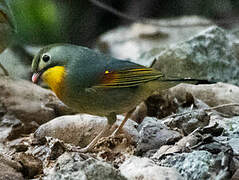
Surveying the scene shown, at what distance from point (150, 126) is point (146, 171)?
0.54 m

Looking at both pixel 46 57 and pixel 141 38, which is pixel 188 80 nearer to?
pixel 46 57

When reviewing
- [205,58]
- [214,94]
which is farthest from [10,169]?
[205,58]

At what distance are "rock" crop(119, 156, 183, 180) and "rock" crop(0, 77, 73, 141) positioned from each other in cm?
104

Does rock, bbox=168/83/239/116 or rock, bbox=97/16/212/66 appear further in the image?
rock, bbox=97/16/212/66

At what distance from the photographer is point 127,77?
204cm

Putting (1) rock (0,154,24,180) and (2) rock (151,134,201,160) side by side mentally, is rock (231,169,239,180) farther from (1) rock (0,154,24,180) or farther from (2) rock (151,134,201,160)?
(1) rock (0,154,24,180)

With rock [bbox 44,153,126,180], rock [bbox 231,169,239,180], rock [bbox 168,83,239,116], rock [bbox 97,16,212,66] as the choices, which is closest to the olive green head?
rock [bbox 44,153,126,180]

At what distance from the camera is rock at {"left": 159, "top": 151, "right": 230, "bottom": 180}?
172 centimetres

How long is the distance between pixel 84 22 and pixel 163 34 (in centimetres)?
116

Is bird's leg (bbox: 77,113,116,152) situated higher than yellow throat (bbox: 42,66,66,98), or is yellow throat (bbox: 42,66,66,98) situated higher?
yellow throat (bbox: 42,66,66,98)

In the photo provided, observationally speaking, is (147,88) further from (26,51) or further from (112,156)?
(26,51)

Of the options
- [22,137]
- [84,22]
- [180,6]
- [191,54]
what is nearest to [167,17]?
[180,6]

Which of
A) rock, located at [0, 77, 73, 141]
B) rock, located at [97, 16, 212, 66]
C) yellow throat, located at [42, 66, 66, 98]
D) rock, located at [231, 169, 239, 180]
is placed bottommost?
rock, located at [0, 77, 73, 141]

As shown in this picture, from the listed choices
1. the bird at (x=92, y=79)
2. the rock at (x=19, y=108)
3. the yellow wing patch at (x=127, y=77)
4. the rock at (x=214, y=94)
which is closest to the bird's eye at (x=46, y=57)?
the bird at (x=92, y=79)
